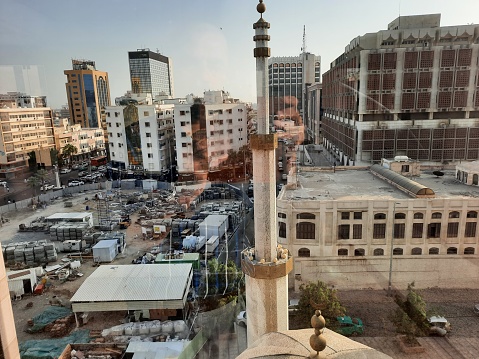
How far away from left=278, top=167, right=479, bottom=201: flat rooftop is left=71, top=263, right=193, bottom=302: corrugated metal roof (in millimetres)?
2295

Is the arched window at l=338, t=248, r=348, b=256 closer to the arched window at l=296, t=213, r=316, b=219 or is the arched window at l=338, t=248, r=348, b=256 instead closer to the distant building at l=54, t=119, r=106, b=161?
the arched window at l=296, t=213, r=316, b=219

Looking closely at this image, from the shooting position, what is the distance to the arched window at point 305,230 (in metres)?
6.07

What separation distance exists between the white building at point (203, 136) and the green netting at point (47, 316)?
27.5ft

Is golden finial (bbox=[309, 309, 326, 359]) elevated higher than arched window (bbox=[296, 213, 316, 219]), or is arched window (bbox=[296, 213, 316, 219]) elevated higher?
golden finial (bbox=[309, 309, 326, 359])

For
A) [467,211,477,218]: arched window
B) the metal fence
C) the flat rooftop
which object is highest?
the flat rooftop

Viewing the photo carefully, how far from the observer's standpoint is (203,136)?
13680 millimetres

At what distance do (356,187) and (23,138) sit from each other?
13.9 m

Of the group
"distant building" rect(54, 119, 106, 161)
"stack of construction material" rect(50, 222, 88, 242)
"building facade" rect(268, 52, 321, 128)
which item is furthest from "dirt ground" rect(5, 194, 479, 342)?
"distant building" rect(54, 119, 106, 161)

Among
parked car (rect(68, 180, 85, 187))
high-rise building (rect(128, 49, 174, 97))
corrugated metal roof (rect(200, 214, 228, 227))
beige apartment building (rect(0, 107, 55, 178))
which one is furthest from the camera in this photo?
high-rise building (rect(128, 49, 174, 97))

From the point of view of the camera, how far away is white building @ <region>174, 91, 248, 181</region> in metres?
13.6

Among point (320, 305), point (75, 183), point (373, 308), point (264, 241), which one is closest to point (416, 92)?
Answer: point (373, 308)

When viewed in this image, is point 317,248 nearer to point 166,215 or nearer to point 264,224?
point 264,224

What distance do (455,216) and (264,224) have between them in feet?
15.0

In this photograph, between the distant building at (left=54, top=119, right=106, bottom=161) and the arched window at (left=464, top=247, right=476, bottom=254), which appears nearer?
the arched window at (left=464, top=247, right=476, bottom=254)
